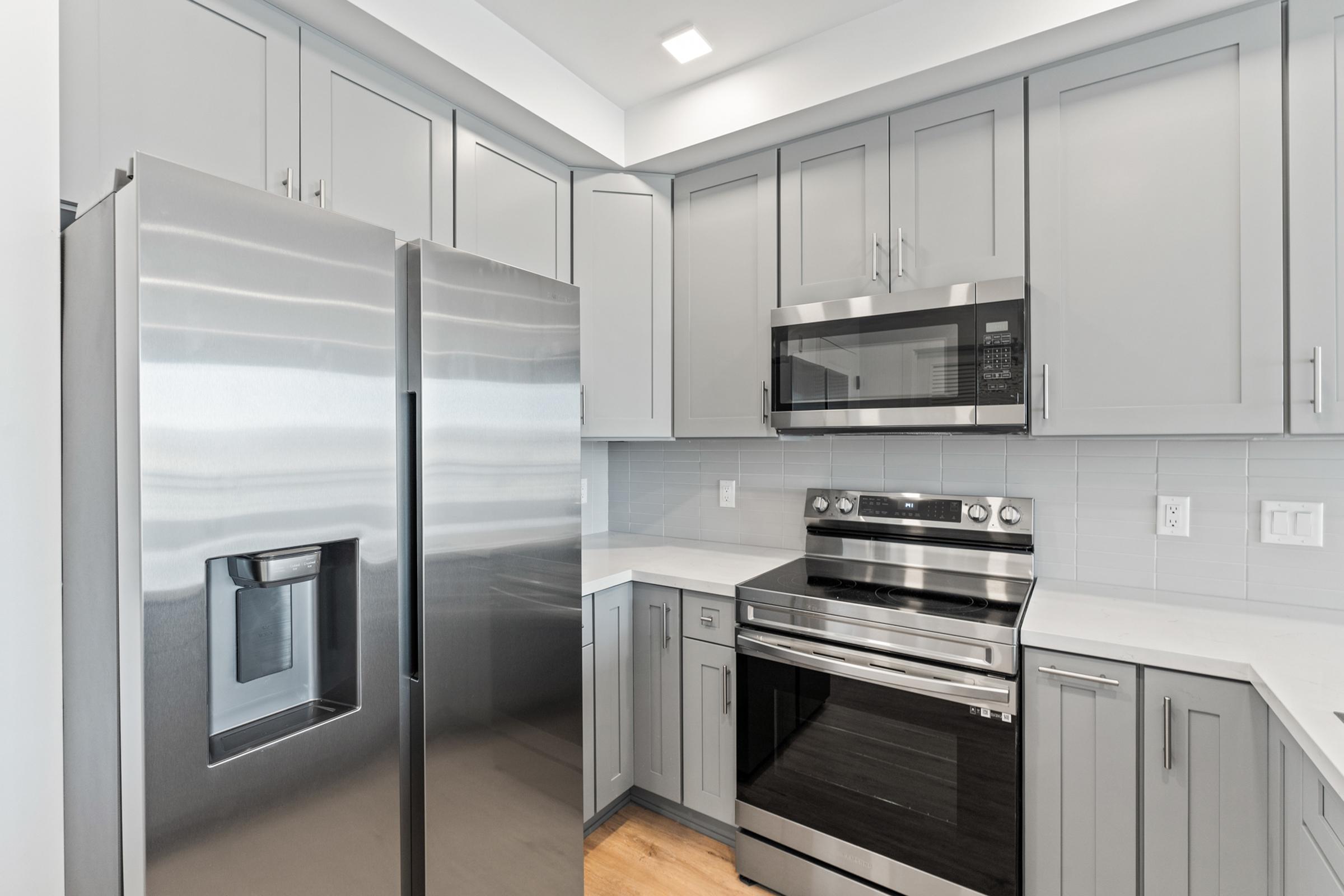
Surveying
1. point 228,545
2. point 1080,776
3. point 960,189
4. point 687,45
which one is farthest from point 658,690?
point 687,45

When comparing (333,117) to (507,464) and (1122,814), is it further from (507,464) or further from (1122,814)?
(1122,814)

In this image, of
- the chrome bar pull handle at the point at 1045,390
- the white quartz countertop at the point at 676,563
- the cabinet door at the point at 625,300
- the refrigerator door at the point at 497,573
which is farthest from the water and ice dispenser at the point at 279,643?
the chrome bar pull handle at the point at 1045,390

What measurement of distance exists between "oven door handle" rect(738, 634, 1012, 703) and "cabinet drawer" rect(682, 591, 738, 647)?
61 millimetres

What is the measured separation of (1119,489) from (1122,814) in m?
0.93

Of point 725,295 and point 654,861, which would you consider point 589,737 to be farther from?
point 725,295

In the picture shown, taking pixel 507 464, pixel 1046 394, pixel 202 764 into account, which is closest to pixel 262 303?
pixel 507 464

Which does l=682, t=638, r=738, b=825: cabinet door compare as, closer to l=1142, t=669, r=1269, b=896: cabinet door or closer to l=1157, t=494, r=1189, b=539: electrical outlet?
l=1142, t=669, r=1269, b=896: cabinet door

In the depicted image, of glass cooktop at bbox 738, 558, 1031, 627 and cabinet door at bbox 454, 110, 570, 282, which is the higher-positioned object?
cabinet door at bbox 454, 110, 570, 282

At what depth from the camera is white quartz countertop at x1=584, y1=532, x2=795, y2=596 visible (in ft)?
6.79

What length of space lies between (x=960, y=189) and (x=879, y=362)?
1.81ft

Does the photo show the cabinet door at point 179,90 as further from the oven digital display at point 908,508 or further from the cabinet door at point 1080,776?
the cabinet door at point 1080,776

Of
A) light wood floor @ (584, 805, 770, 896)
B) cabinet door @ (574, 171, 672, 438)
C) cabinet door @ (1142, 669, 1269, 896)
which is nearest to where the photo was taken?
cabinet door @ (1142, 669, 1269, 896)

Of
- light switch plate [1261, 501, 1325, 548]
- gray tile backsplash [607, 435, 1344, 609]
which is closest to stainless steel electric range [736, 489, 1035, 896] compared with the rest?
gray tile backsplash [607, 435, 1344, 609]

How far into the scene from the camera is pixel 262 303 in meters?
1.01
